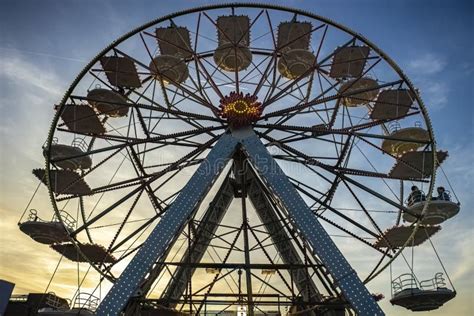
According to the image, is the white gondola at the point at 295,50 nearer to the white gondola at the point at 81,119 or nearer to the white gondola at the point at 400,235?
the white gondola at the point at 400,235

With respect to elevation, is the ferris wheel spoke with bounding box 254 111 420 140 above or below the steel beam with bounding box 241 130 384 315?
above

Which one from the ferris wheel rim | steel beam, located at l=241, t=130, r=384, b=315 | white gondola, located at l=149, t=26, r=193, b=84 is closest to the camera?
steel beam, located at l=241, t=130, r=384, b=315

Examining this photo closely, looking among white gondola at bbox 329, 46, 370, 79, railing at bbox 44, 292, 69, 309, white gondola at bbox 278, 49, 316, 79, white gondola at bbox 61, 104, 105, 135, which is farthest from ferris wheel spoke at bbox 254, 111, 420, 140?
railing at bbox 44, 292, 69, 309

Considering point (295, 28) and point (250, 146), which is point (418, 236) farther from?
point (295, 28)

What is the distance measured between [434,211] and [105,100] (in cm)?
1391

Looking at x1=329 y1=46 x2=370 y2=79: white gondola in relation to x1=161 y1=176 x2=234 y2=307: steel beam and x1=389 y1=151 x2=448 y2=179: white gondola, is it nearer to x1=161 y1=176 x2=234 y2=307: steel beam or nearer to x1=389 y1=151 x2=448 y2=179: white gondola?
x1=389 y1=151 x2=448 y2=179: white gondola

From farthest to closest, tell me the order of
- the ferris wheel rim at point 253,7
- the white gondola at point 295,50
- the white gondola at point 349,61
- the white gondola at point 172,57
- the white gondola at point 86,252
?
the white gondola at point 295,50, the white gondola at point 172,57, the white gondola at point 349,61, the white gondola at point 86,252, the ferris wheel rim at point 253,7

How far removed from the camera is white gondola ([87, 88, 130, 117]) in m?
15.8

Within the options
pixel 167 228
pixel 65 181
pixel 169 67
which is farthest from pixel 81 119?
pixel 167 228

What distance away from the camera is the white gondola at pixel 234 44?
17.9 metres

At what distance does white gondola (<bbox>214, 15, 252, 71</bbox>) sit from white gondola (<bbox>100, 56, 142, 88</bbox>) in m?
4.03

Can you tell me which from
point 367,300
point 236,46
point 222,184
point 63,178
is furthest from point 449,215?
point 63,178

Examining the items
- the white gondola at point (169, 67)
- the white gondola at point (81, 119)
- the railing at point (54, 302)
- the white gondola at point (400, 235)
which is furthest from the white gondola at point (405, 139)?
the railing at point (54, 302)

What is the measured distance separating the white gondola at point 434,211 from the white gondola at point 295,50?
7.45m
